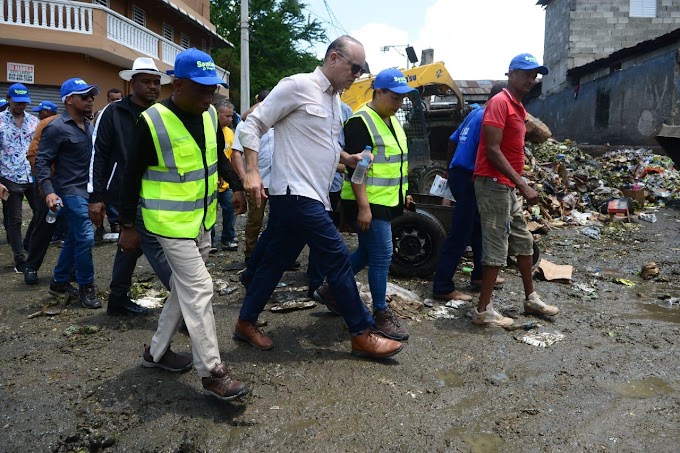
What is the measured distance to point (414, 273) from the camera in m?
5.64

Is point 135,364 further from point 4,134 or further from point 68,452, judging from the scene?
point 4,134

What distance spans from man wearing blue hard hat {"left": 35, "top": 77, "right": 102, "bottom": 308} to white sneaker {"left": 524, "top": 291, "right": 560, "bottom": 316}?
3649mm

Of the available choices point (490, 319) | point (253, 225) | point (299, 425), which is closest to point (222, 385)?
point (299, 425)

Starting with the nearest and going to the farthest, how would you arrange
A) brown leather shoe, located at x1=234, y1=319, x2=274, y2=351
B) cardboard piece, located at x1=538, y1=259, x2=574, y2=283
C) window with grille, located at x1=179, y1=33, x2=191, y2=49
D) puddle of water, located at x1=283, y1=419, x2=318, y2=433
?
1. puddle of water, located at x1=283, y1=419, x2=318, y2=433
2. brown leather shoe, located at x1=234, y1=319, x2=274, y2=351
3. cardboard piece, located at x1=538, y1=259, x2=574, y2=283
4. window with grille, located at x1=179, y1=33, x2=191, y2=49

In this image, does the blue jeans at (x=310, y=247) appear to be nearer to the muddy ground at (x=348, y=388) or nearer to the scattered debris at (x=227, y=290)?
the muddy ground at (x=348, y=388)

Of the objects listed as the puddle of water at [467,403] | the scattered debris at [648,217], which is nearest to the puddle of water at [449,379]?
the puddle of water at [467,403]

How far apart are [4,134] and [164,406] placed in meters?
4.88

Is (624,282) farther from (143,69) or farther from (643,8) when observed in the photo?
(643,8)

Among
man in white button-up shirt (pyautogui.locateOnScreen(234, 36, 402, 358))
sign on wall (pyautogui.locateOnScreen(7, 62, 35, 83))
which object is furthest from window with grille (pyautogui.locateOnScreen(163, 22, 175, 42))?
man in white button-up shirt (pyautogui.locateOnScreen(234, 36, 402, 358))

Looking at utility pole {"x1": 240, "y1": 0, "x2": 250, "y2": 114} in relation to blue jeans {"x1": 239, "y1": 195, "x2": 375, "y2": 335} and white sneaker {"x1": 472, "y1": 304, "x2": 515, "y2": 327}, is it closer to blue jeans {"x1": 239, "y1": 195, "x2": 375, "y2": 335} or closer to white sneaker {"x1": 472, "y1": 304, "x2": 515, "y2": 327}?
white sneaker {"x1": 472, "y1": 304, "x2": 515, "y2": 327}

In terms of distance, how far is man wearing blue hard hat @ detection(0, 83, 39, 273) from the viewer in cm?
609

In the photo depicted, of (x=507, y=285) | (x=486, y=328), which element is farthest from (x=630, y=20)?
(x=486, y=328)

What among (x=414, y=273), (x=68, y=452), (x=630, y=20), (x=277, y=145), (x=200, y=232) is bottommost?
(x=68, y=452)

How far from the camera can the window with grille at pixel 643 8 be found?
22.3 m
